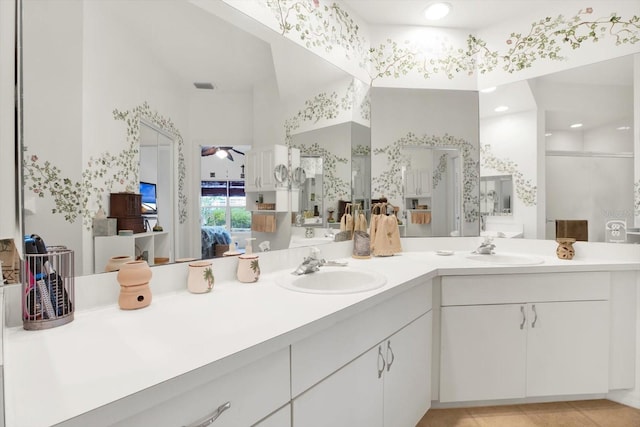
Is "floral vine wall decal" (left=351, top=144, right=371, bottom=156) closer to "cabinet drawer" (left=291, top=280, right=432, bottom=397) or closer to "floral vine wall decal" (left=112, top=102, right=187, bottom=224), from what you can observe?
"cabinet drawer" (left=291, top=280, right=432, bottom=397)

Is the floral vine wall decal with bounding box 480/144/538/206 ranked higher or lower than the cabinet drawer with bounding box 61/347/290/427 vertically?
higher

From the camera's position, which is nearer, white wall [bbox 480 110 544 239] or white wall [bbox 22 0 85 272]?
white wall [bbox 22 0 85 272]

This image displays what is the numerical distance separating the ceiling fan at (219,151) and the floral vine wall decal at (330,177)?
1.80ft

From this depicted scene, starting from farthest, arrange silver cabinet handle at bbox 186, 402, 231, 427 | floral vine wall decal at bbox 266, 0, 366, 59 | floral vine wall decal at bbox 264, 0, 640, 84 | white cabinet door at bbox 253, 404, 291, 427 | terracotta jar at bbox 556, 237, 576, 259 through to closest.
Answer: terracotta jar at bbox 556, 237, 576, 259 < floral vine wall decal at bbox 264, 0, 640, 84 < floral vine wall decal at bbox 266, 0, 366, 59 < white cabinet door at bbox 253, 404, 291, 427 < silver cabinet handle at bbox 186, 402, 231, 427

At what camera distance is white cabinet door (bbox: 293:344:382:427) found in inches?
35.0

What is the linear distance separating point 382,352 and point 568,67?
83.1 inches

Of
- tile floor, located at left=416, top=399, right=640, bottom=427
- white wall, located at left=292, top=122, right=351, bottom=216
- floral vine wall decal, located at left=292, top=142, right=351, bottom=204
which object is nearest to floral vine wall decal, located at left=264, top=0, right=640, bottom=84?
white wall, located at left=292, top=122, right=351, bottom=216

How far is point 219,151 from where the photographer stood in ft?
4.32

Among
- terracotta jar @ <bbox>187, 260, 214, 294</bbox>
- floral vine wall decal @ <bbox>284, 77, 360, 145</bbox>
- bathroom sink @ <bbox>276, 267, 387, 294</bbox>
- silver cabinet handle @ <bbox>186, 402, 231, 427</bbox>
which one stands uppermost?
floral vine wall decal @ <bbox>284, 77, 360, 145</bbox>

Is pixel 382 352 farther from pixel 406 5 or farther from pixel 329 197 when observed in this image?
pixel 406 5

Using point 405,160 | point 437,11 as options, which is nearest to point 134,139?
point 405,160

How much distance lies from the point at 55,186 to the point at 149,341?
549mm

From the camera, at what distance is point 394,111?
2.19 m

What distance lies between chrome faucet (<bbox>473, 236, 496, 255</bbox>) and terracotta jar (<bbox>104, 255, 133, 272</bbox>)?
197 cm
